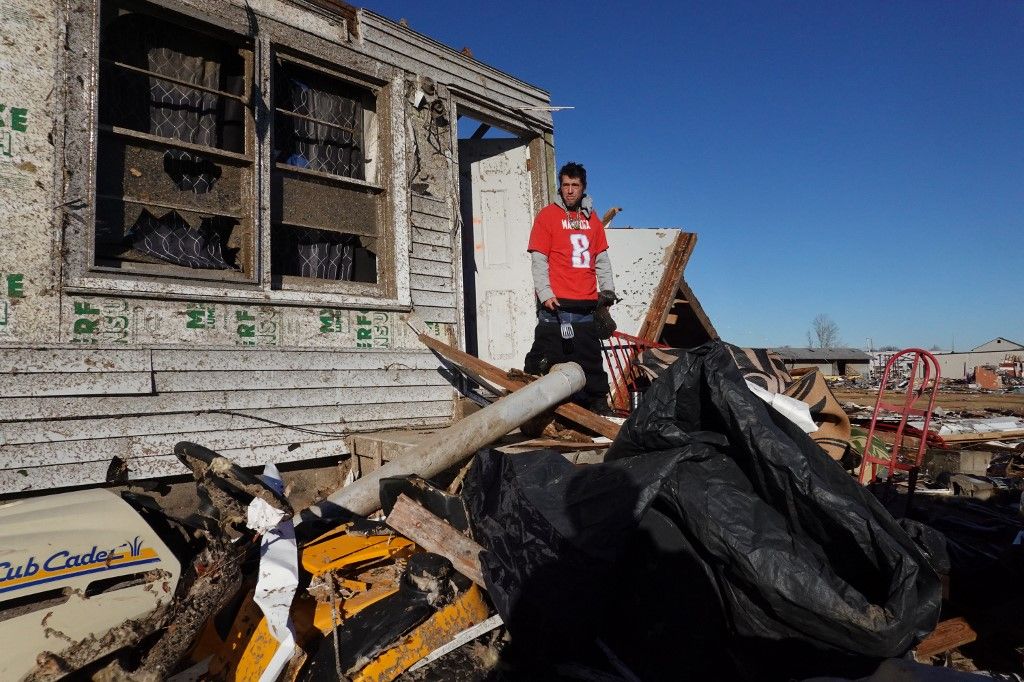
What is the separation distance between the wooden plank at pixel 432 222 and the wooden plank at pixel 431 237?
3cm

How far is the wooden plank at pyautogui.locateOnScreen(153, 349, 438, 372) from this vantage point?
402 centimetres

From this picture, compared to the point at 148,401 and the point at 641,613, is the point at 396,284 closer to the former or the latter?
the point at 148,401

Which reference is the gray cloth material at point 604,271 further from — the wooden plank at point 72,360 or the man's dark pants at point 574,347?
the wooden plank at point 72,360

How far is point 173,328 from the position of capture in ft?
13.2

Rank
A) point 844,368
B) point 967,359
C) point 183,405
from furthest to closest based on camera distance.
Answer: point 967,359 → point 844,368 → point 183,405

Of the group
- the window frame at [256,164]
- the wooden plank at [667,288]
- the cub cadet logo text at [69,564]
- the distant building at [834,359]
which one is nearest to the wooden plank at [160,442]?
the window frame at [256,164]

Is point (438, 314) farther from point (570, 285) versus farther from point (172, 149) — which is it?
point (172, 149)

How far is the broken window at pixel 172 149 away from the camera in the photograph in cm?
400

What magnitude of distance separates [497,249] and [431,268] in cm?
141

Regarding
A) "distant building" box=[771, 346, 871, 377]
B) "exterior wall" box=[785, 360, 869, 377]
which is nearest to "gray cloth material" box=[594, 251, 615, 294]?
"distant building" box=[771, 346, 871, 377]

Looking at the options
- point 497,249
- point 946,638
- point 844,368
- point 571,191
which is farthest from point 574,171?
point 844,368

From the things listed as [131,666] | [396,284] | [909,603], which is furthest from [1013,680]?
[396,284]

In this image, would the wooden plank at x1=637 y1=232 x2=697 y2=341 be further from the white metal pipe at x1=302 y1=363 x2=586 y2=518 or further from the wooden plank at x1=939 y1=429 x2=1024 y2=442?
the white metal pipe at x1=302 y1=363 x2=586 y2=518

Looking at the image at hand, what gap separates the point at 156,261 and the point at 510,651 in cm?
359
